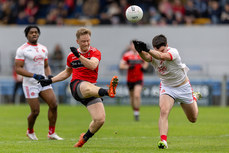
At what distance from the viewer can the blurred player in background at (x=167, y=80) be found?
10602 mm

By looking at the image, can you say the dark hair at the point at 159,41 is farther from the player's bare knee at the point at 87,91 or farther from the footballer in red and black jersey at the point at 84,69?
the player's bare knee at the point at 87,91

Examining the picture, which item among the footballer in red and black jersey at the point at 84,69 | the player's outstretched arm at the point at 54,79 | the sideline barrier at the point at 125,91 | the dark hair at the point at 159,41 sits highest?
the dark hair at the point at 159,41

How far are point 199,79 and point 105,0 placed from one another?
680 cm

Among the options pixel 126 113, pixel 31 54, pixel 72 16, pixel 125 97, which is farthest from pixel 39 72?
pixel 72 16

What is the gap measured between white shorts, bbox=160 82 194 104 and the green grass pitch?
991mm

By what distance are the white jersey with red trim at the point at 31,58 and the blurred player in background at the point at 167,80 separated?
3.29m

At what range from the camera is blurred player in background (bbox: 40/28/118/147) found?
10242 millimetres

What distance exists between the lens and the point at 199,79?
26.1 m

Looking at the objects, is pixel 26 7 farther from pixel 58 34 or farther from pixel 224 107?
pixel 224 107

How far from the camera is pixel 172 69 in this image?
11.2m

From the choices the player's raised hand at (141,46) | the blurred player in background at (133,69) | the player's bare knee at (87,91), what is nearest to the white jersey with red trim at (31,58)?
the player's bare knee at (87,91)

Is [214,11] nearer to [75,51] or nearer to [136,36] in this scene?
[136,36]

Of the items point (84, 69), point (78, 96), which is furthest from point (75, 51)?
point (78, 96)

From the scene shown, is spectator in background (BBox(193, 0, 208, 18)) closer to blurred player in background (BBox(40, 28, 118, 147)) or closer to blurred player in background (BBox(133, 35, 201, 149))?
blurred player in background (BBox(133, 35, 201, 149))
